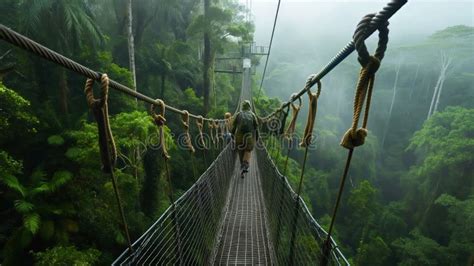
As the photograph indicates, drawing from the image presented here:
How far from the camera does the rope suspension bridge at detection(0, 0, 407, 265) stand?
52 centimetres

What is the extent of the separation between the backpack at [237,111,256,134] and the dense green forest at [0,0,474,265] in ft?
2.16

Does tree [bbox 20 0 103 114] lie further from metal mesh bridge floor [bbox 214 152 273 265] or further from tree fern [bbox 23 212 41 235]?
metal mesh bridge floor [bbox 214 152 273 265]

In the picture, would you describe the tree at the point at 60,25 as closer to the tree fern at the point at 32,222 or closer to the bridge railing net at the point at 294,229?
the tree fern at the point at 32,222

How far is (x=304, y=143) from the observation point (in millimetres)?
1036

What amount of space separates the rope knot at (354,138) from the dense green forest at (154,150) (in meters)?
0.24

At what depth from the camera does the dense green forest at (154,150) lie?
3.66 m

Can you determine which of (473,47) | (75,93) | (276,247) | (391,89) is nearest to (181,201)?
(276,247)

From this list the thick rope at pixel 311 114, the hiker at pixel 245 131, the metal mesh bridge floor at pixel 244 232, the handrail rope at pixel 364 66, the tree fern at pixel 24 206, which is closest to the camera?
the handrail rope at pixel 364 66

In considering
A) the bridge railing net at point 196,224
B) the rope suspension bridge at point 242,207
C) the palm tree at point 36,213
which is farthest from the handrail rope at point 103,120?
the palm tree at point 36,213

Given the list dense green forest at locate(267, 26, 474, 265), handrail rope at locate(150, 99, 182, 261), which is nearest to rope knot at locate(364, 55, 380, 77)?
handrail rope at locate(150, 99, 182, 261)

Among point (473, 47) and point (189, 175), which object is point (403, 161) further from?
point (189, 175)

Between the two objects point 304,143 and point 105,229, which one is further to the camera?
point 105,229

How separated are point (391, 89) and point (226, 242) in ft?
67.0

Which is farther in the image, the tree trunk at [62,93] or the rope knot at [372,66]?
the tree trunk at [62,93]
